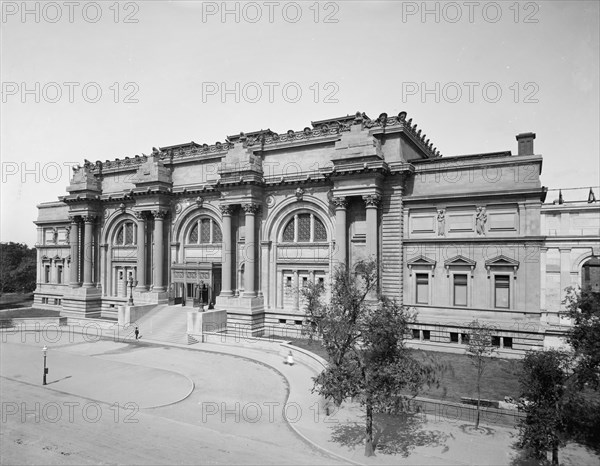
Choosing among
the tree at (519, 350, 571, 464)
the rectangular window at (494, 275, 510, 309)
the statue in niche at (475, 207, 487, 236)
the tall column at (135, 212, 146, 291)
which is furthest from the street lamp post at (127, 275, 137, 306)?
the tree at (519, 350, 571, 464)

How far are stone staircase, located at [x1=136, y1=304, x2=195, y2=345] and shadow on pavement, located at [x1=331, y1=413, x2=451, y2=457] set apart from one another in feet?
64.7

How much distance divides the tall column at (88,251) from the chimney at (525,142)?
44368mm

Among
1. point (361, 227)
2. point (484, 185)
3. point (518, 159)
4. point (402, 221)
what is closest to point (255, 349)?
point (361, 227)

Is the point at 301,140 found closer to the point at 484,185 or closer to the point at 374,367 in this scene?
the point at 484,185

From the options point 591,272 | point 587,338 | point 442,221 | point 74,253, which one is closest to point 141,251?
point 74,253

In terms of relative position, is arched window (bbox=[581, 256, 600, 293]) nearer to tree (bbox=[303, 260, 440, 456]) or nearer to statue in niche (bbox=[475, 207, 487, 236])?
statue in niche (bbox=[475, 207, 487, 236])

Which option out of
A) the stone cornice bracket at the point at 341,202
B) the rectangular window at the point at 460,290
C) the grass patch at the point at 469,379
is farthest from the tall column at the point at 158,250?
the rectangular window at the point at 460,290

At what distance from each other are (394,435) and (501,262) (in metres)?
16.3

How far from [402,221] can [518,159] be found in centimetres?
887

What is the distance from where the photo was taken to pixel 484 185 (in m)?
28.8

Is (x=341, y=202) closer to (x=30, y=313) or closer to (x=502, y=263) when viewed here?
(x=502, y=263)

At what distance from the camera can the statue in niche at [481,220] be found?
28.6 meters

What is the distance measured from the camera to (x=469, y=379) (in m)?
22.4

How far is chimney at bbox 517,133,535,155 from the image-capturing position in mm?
29859
